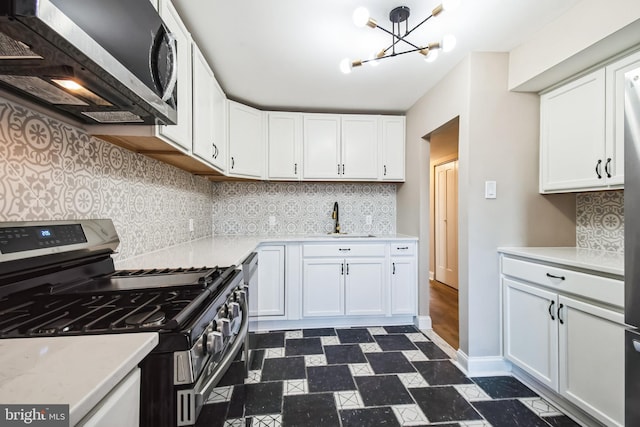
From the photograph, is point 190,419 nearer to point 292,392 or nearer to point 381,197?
point 292,392

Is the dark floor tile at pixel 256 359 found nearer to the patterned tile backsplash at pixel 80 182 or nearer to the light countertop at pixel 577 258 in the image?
the patterned tile backsplash at pixel 80 182

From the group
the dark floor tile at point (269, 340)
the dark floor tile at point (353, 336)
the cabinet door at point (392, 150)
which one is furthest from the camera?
the cabinet door at point (392, 150)

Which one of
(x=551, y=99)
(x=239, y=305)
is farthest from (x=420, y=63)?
(x=239, y=305)

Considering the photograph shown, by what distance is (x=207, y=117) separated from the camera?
2.04 metres

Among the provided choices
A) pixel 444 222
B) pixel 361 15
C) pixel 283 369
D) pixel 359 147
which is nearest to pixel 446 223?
pixel 444 222

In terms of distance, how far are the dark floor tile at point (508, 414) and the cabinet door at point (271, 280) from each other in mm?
1773

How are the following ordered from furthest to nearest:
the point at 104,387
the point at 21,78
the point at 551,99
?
the point at 551,99 < the point at 21,78 < the point at 104,387

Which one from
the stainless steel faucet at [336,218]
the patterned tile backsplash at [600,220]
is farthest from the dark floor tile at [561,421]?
the stainless steel faucet at [336,218]

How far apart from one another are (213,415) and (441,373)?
5.98 feet

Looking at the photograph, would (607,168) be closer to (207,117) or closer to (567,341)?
(567,341)

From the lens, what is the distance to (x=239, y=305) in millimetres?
1238

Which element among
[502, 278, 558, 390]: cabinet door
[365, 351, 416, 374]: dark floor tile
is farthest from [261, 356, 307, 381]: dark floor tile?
[502, 278, 558, 390]: cabinet door

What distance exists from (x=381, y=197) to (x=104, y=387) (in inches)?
129

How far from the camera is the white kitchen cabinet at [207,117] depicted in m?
1.79
